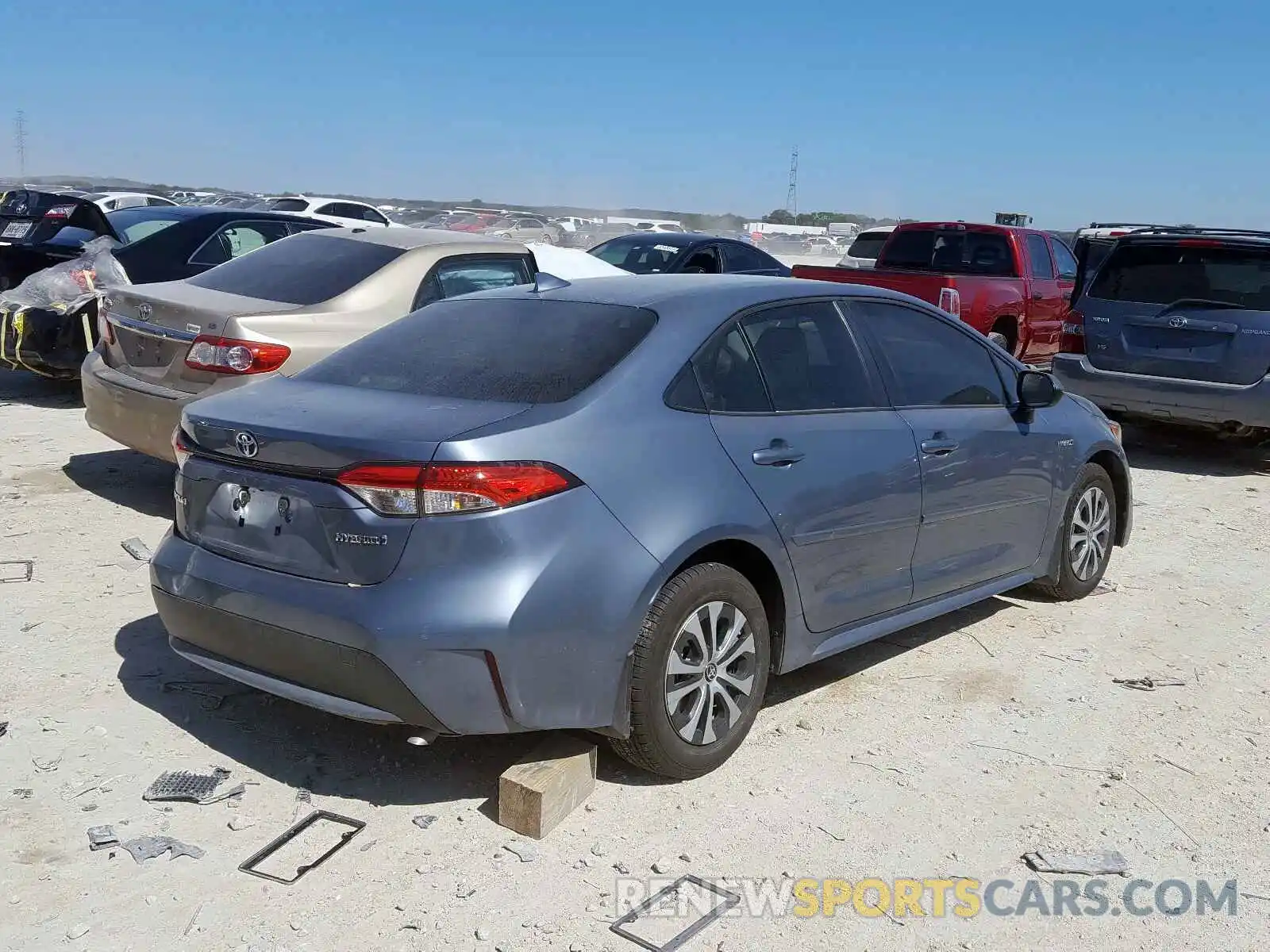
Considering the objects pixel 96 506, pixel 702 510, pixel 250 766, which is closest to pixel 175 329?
pixel 96 506

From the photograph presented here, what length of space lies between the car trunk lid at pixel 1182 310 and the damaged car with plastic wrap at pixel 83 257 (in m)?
6.61

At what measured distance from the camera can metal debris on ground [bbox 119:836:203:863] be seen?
3.48 metres

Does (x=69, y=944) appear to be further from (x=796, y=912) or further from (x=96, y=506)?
(x=96, y=506)

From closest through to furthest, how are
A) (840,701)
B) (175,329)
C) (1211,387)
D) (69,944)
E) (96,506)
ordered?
(69,944), (840,701), (175,329), (96,506), (1211,387)

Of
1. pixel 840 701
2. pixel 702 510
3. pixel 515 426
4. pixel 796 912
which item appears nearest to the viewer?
→ pixel 796 912

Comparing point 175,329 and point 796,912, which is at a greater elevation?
point 175,329

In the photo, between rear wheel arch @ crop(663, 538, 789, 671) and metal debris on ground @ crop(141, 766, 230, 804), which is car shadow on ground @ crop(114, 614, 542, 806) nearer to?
metal debris on ground @ crop(141, 766, 230, 804)

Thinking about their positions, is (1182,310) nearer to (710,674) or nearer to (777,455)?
(777,455)

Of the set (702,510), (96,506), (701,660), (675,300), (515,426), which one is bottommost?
(96,506)

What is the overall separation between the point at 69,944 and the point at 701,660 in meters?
1.94

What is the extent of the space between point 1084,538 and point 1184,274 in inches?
171

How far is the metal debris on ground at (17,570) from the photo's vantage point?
226 inches

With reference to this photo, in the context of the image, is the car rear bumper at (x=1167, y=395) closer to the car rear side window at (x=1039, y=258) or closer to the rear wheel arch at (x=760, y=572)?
the car rear side window at (x=1039, y=258)

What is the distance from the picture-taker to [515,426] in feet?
11.8
